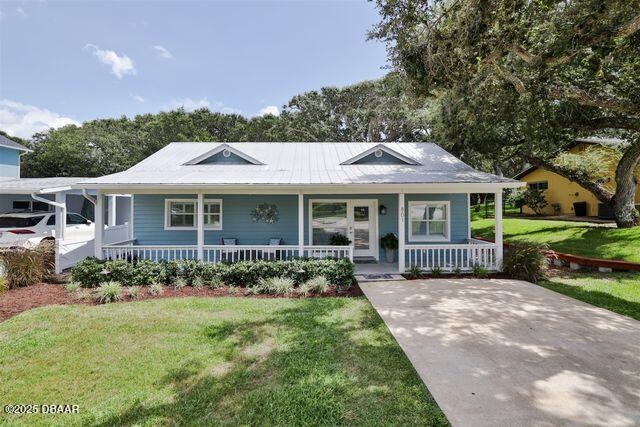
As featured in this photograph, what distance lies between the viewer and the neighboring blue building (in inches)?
714

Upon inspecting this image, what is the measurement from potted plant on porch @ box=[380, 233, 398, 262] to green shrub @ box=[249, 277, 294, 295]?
4.27 meters

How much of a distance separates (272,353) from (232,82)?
20817mm

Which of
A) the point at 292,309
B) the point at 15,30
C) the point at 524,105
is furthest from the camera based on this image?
the point at 524,105

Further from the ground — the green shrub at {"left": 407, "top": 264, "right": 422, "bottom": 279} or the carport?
the carport

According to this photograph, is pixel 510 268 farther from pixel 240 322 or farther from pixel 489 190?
pixel 240 322

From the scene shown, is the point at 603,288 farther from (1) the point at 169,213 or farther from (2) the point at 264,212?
(1) the point at 169,213

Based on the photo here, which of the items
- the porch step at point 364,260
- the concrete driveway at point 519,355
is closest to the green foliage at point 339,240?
the porch step at point 364,260

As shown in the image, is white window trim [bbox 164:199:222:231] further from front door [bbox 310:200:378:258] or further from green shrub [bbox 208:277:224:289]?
front door [bbox 310:200:378:258]

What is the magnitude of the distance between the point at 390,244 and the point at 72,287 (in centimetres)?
917

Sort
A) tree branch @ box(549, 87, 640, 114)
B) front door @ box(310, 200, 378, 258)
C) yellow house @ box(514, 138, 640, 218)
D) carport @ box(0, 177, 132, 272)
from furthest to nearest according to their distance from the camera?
1. yellow house @ box(514, 138, 640, 218)
2. front door @ box(310, 200, 378, 258)
3. carport @ box(0, 177, 132, 272)
4. tree branch @ box(549, 87, 640, 114)

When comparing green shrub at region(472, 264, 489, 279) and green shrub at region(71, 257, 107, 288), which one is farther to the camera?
green shrub at region(472, 264, 489, 279)

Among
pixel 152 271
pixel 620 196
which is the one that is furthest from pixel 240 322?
pixel 620 196

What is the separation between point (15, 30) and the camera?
11.0 meters

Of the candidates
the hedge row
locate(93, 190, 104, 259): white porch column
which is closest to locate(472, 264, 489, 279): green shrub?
the hedge row
